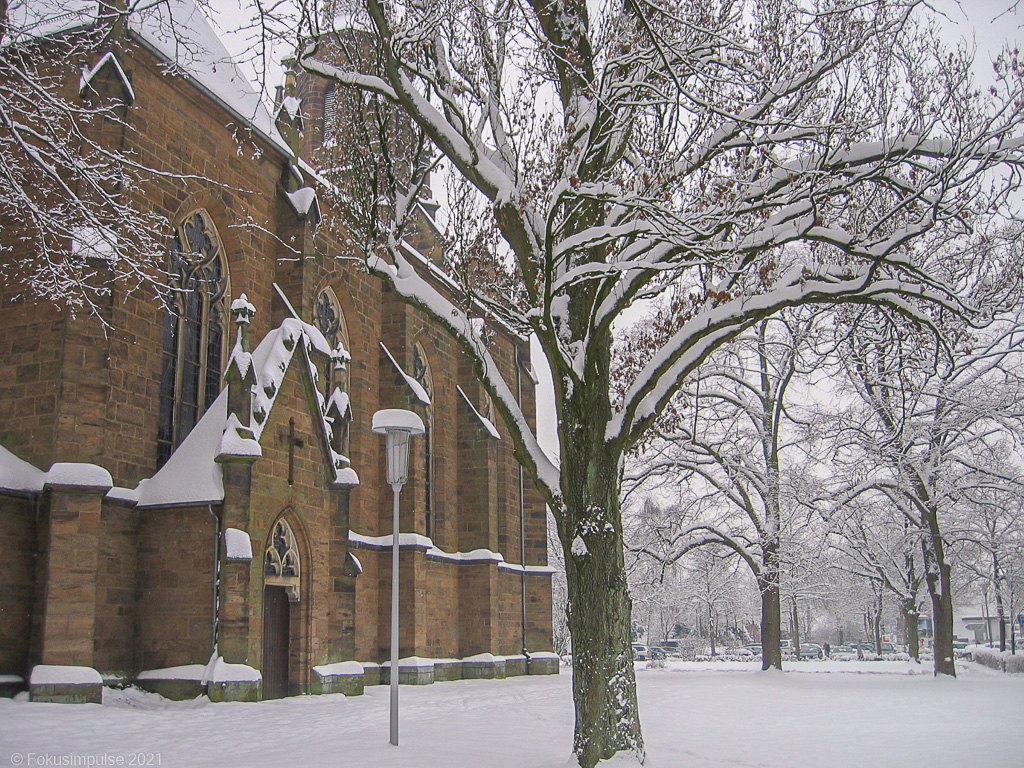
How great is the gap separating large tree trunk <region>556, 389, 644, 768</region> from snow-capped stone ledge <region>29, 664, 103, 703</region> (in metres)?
6.98

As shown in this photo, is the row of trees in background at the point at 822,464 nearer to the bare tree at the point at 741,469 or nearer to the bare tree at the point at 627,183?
the bare tree at the point at 741,469

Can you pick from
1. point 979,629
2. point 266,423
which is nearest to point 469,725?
point 266,423

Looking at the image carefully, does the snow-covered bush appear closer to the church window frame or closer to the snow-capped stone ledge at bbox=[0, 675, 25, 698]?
the church window frame

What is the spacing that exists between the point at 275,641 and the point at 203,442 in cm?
359

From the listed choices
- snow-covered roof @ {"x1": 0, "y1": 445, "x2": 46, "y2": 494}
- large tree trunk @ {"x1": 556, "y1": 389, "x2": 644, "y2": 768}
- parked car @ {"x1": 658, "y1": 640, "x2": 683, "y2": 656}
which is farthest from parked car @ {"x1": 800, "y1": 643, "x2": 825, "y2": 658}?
large tree trunk @ {"x1": 556, "y1": 389, "x2": 644, "y2": 768}

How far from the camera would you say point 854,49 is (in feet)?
25.9

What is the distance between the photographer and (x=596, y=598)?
26.0 ft

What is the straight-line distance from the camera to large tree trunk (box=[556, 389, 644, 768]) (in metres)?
7.62

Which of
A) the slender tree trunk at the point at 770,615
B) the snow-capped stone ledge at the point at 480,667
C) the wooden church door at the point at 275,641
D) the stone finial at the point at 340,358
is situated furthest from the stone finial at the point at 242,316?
the slender tree trunk at the point at 770,615

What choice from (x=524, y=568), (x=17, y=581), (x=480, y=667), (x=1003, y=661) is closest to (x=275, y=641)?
(x=17, y=581)

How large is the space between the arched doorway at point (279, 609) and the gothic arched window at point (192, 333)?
95.3 inches

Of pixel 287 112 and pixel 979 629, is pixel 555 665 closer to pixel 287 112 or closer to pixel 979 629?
pixel 287 112

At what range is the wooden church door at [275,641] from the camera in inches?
570

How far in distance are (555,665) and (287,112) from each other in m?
17.7
